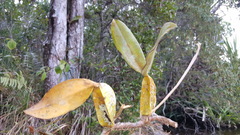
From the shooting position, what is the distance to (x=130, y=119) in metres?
1.27

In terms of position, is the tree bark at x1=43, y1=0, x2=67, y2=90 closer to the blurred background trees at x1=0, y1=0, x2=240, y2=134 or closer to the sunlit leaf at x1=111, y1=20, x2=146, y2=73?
the blurred background trees at x1=0, y1=0, x2=240, y2=134

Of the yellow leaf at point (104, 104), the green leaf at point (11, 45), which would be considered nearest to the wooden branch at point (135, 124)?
the yellow leaf at point (104, 104)

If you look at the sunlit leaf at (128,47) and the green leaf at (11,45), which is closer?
the sunlit leaf at (128,47)

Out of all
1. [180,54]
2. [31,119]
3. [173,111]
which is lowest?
[173,111]

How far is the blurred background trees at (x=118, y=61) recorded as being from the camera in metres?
1.14

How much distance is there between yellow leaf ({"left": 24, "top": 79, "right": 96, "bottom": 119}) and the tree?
926 mm

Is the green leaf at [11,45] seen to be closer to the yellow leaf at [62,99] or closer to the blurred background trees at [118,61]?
the blurred background trees at [118,61]

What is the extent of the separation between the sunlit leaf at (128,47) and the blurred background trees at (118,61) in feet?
0.64

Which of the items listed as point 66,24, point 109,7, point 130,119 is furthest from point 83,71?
point 109,7

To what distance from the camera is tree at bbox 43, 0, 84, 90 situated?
1226 mm

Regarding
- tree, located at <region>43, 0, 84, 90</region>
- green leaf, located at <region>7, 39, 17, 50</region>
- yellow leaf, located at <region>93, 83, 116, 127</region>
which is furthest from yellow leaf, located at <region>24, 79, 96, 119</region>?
tree, located at <region>43, 0, 84, 90</region>

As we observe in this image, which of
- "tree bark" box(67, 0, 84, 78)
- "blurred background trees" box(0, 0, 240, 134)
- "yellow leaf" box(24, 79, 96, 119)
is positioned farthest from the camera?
"tree bark" box(67, 0, 84, 78)

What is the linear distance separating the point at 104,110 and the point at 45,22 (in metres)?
1.74

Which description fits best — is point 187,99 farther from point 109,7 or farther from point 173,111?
point 109,7
